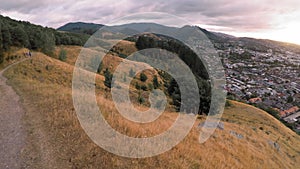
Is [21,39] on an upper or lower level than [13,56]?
upper

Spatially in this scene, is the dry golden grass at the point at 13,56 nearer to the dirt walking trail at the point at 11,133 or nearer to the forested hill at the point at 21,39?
the forested hill at the point at 21,39

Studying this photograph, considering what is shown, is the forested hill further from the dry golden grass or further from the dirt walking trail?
the dirt walking trail

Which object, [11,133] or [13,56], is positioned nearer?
[11,133]

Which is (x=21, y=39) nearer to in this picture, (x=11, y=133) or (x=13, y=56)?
(x=13, y=56)

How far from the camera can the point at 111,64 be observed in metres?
63.2

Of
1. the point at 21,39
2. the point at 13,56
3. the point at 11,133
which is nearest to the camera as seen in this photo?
the point at 11,133

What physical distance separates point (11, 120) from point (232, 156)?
1171 cm

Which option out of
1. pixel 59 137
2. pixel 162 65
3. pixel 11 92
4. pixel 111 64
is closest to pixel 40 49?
pixel 111 64

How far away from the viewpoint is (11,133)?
8.15 m

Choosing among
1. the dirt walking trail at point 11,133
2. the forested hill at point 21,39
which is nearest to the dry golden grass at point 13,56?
the forested hill at point 21,39

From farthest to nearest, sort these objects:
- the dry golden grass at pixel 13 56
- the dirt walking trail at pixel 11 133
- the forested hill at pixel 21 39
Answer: the forested hill at pixel 21 39, the dry golden grass at pixel 13 56, the dirt walking trail at pixel 11 133

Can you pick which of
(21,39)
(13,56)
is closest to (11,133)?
(13,56)

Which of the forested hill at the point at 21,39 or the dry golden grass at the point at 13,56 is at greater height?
the forested hill at the point at 21,39

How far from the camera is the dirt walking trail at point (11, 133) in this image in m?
6.37
